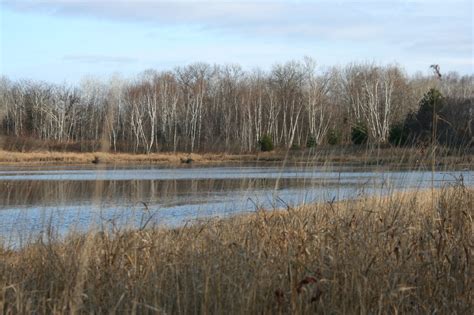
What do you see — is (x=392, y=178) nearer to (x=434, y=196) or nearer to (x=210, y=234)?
(x=434, y=196)

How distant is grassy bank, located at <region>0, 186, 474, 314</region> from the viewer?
3965 mm

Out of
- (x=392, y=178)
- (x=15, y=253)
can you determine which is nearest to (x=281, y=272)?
(x=15, y=253)

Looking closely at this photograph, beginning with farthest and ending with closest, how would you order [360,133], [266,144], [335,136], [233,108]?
[233,108] < [266,144] < [335,136] < [360,133]

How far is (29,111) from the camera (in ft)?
249

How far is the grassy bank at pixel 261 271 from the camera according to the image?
396cm

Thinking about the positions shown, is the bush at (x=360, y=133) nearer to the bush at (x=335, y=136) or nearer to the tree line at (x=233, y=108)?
the bush at (x=335, y=136)

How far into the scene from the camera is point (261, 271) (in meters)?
4.26

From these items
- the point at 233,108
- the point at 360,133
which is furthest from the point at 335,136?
the point at 233,108

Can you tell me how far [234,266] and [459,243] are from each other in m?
1.90

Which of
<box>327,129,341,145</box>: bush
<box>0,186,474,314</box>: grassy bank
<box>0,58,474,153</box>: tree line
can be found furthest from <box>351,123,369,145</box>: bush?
<box>0,58,474,153</box>: tree line

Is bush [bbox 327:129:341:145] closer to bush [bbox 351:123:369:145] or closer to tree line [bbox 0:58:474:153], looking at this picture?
bush [bbox 351:123:369:145]

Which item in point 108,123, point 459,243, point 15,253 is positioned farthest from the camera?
point 15,253

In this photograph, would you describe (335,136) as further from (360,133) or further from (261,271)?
(261,271)

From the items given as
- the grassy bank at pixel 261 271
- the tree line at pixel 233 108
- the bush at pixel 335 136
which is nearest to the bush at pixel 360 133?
the bush at pixel 335 136
